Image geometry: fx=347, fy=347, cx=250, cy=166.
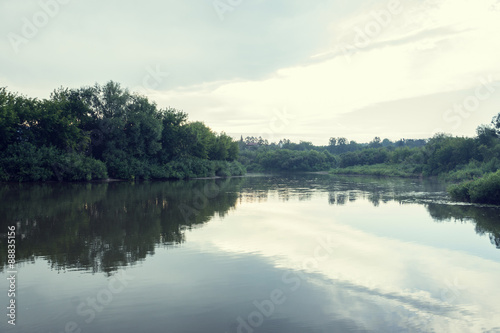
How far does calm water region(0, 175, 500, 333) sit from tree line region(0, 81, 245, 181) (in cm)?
2456

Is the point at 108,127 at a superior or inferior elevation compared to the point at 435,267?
superior

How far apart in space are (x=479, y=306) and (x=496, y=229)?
9486mm

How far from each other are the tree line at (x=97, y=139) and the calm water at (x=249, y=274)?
967 inches

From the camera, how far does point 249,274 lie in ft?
26.4

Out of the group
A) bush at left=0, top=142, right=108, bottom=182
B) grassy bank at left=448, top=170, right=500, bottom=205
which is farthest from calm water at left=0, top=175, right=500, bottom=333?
bush at left=0, top=142, right=108, bottom=182

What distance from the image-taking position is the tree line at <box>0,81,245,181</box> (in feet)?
117

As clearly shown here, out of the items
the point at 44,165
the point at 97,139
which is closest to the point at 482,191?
the point at 44,165

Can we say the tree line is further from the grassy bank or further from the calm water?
the grassy bank

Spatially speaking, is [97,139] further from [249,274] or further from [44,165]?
[249,274]

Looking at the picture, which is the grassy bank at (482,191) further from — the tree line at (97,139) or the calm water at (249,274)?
the tree line at (97,139)

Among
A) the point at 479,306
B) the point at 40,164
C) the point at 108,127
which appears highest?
the point at 108,127

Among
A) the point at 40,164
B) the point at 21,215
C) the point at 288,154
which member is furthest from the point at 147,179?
the point at 288,154

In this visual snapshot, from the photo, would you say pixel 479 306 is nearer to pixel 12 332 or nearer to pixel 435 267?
pixel 435 267

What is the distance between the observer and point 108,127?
4612 centimetres
